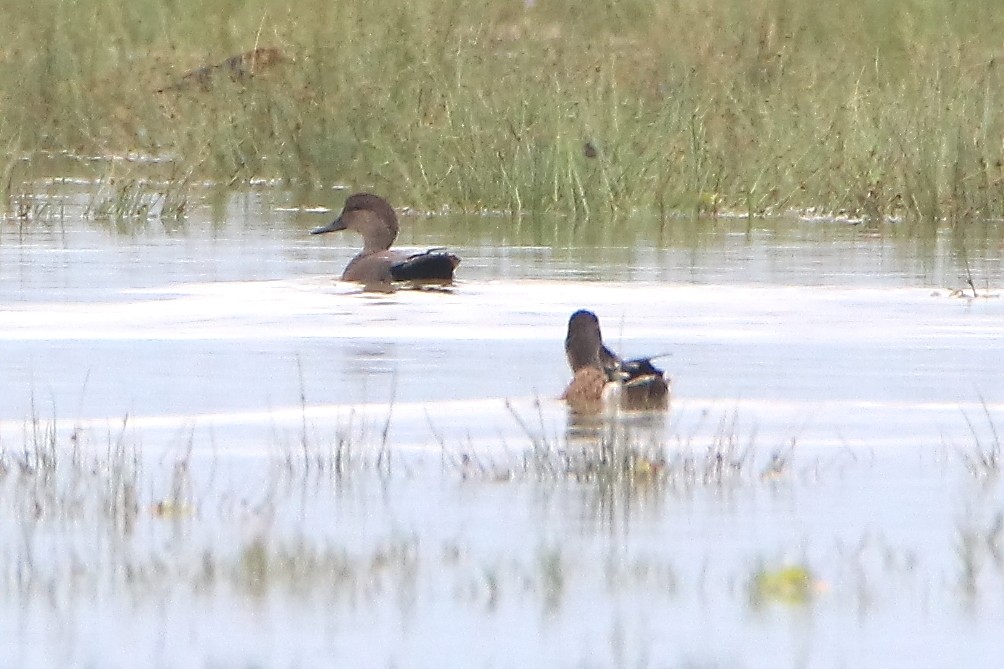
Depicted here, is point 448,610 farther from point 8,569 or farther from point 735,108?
point 735,108

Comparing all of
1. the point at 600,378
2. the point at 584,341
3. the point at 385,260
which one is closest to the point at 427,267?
the point at 385,260

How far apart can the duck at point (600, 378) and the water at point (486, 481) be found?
0.13 m

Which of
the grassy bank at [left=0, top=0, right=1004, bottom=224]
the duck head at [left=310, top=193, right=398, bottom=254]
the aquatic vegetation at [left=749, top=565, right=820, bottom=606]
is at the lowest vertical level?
the aquatic vegetation at [left=749, top=565, right=820, bottom=606]

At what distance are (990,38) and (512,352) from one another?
15.8 metres

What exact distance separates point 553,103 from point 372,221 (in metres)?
4.00

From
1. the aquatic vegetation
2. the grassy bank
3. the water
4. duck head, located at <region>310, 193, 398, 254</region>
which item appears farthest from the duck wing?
the aquatic vegetation

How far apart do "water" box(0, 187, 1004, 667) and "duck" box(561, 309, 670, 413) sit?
13cm

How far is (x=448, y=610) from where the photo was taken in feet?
20.5

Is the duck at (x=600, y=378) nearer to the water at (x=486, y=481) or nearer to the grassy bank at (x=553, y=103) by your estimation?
the water at (x=486, y=481)

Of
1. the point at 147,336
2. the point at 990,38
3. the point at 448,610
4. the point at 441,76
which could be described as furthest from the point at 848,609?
the point at 990,38

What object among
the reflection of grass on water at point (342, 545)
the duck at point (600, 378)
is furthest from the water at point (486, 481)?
the duck at point (600, 378)

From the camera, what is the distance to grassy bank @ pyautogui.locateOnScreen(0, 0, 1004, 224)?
830 inches

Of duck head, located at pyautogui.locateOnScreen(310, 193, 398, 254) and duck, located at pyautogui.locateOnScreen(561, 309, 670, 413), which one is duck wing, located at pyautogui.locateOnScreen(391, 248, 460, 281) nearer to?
duck head, located at pyautogui.locateOnScreen(310, 193, 398, 254)

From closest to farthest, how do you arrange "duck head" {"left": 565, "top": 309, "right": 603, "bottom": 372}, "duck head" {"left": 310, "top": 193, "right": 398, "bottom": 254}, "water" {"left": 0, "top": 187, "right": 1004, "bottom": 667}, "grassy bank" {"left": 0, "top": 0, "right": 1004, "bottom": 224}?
"water" {"left": 0, "top": 187, "right": 1004, "bottom": 667} → "duck head" {"left": 565, "top": 309, "right": 603, "bottom": 372} → "duck head" {"left": 310, "top": 193, "right": 398, "bottom": 254} → "grassy bank" {"left": 0, "top": 0, "right": 1004, "bottom": 224}
